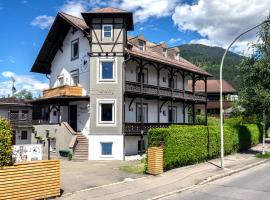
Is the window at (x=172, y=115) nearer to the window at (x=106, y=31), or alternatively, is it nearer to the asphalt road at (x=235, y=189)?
the window at (x=106, y=31)

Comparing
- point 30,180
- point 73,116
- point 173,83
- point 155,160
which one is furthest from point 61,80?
point 30,180

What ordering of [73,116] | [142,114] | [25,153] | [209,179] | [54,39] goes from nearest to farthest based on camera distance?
1. [25,153]
2. [209,179]
3. [142,114]
4. [73,116]
5. [54,39]

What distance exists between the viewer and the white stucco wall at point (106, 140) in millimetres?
31278

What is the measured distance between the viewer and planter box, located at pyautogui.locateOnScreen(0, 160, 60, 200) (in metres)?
13.7

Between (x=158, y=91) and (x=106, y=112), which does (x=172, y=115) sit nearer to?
(x=158, y=91)

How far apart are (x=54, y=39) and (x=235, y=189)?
27.2 metres

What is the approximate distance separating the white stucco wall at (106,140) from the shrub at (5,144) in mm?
17405

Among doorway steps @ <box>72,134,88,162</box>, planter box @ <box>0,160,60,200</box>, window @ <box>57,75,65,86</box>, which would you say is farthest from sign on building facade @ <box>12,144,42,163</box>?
window @ <box>57,75,65,86</box>

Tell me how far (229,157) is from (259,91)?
6.13 m

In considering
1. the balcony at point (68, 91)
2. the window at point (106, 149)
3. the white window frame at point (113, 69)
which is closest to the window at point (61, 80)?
the balcony at point (68, 91)

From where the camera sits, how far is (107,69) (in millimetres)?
32375

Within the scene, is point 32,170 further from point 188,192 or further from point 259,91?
point 259,91

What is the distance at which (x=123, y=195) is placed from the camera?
15.8 metres

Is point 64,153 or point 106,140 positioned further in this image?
point 64,153
